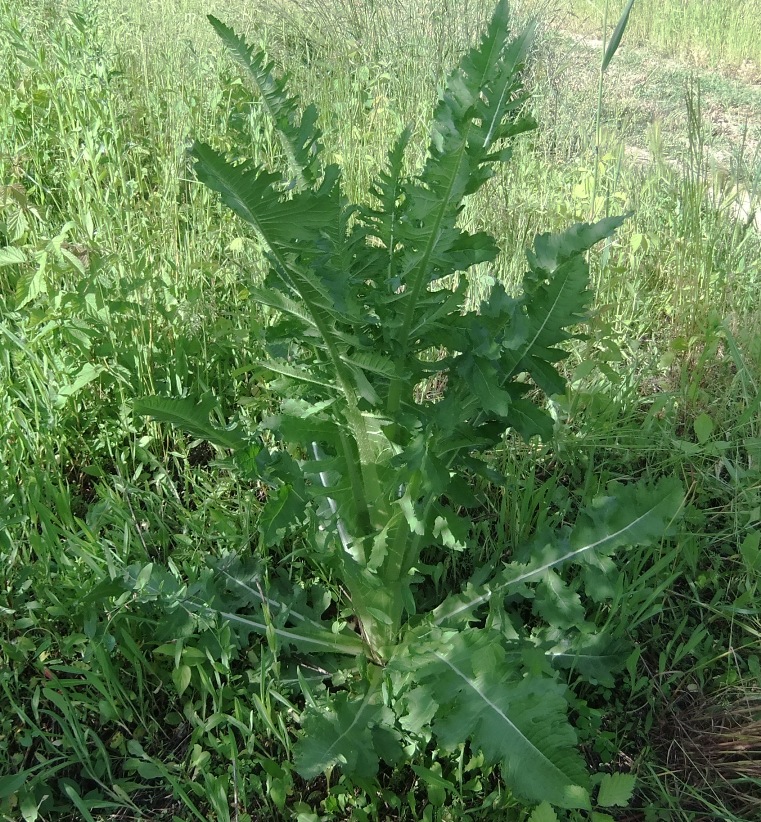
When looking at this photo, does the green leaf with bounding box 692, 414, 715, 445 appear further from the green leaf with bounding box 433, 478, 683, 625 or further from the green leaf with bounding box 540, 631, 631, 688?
the green leaf with bounding box 540, 631, 631, 688

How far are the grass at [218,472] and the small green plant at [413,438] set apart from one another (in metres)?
0.11

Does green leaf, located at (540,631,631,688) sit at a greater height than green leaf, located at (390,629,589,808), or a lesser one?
lesser

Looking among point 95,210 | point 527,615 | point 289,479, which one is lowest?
point 527,615

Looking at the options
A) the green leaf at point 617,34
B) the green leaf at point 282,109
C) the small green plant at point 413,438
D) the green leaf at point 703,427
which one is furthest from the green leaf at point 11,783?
the green leaf at point 617,34

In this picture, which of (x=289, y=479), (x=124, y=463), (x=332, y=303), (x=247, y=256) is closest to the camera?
(x=332, y=303)

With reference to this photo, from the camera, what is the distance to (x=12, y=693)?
4.73ft

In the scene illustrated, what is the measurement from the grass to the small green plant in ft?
0.37

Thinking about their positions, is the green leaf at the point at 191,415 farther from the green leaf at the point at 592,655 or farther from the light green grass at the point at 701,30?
the light green grass at the point at 701,30

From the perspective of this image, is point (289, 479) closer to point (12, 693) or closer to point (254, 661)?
point (254, 661)

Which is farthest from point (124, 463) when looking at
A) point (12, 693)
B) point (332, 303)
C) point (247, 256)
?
point (332, 303)

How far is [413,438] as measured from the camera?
1.33 m

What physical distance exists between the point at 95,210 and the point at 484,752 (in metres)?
2.08

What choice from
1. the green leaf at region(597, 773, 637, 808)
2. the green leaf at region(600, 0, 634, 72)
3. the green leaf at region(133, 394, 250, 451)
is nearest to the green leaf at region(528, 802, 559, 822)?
the green leaf at region(597, 773, 637, 808)

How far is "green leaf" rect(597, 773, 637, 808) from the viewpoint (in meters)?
1.14
